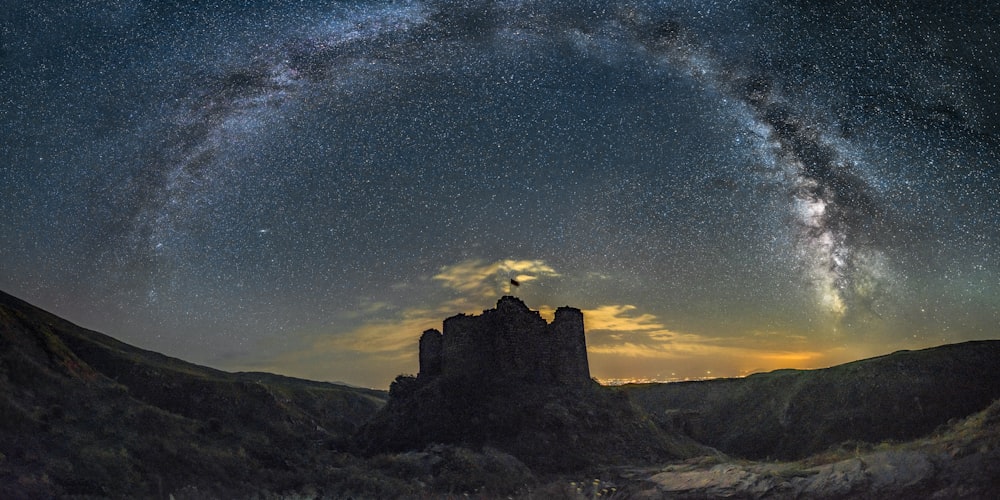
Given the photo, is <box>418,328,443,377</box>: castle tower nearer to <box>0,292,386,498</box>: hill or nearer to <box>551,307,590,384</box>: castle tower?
<box>0,292,386,498</box>: hill

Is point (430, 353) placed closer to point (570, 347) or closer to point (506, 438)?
point (570, 347)

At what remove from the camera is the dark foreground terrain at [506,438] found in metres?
18.1

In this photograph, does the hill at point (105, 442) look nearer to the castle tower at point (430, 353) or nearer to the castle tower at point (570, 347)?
the castle tower at point (430, 353)

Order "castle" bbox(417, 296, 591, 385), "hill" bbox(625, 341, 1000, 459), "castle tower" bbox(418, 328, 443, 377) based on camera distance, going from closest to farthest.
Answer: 1. "hill" bbox(625, 341, 1000, 459)
2. "castle" bbox(417, 296, 591, 385)
3. "castle tower" bbox(418, 328, 443, 377)

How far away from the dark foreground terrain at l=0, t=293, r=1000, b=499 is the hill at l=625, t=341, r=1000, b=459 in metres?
0.11

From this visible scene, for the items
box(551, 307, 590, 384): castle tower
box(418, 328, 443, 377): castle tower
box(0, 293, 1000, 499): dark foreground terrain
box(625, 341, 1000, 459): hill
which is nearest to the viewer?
box(0, 293, 1000, 499): dark foreground terrain

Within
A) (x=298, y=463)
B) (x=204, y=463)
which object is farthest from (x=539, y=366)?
(x=204, y=463)

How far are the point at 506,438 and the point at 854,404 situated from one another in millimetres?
24093

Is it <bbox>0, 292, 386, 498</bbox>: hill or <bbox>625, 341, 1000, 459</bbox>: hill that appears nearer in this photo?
<bbox>0, 292, 386, 498</bbox>: hill

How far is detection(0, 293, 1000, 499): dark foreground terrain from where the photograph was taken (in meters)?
18.1

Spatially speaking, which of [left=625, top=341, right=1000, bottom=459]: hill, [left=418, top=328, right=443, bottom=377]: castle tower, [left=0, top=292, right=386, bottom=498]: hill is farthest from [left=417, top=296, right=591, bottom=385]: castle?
[left=0, top=292, right=386, bottom=498]: hill

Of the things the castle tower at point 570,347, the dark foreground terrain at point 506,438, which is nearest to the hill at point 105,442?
the dark foreground terrain at point 506,438

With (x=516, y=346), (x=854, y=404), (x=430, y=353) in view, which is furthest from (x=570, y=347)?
(x=854, y=404)

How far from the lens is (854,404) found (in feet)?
124
